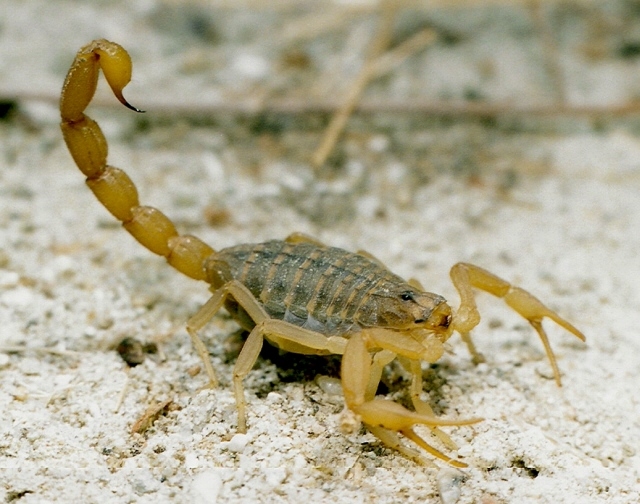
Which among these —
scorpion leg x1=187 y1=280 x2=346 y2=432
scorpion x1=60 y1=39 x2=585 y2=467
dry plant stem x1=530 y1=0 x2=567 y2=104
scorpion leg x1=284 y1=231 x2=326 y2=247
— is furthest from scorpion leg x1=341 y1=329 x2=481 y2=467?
dry plant stem x1=530 y1=0 x2=567 y2=104

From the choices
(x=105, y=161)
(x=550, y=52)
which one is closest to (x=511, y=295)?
(x=105, y=161)

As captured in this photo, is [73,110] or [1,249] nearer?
[73,110]

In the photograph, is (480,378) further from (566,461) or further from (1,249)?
(1,249)

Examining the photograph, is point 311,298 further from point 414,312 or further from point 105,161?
point 105,161

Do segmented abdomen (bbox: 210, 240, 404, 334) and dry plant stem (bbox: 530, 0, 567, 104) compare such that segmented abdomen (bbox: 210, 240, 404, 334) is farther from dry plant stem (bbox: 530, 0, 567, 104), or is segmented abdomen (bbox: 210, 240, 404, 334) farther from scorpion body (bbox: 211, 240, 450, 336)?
dry plant stem (bbox: 530, 0, 567, 104)

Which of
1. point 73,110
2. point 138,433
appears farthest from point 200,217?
point 138,433

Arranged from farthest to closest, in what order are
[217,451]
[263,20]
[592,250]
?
1. [263,20]
2. [592,250]
3. [217,451]

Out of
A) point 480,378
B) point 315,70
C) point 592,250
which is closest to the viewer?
point 480,378

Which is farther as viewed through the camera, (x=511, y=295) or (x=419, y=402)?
(x=511, y=295)
